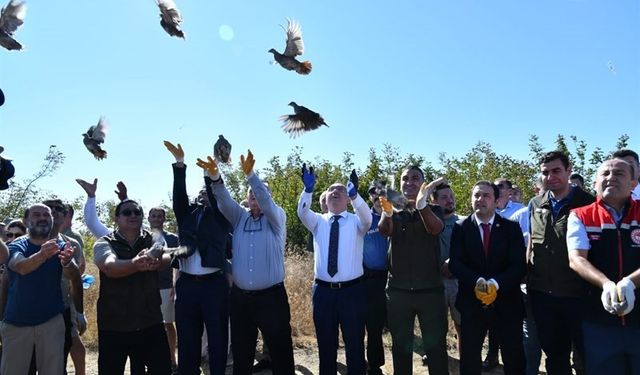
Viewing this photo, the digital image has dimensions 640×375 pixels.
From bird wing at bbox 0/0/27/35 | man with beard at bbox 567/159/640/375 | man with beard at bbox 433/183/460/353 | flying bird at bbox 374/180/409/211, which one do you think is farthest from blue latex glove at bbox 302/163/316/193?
bird wing at bbox 0/0/27/35

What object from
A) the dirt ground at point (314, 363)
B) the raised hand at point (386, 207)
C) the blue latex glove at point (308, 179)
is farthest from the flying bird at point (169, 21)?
the dirt ground at point (314, 363)

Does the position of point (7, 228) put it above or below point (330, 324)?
above

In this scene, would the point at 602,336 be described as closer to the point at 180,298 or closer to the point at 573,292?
the point at 573,292

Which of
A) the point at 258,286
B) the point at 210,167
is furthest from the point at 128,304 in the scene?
the point at 210,167

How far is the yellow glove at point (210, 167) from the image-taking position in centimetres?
488

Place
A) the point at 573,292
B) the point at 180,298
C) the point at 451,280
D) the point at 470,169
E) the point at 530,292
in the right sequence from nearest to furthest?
the point at 573,292, the point at 530,292, the point at 180,298, the point at 451,280, the point at 470,169

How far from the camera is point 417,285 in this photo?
468 cm

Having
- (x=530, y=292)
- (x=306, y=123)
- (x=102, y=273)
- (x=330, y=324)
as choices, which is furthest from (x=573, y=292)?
(x=102, y=273)

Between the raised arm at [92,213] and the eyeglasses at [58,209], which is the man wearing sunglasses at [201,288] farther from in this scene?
the eyeglasses at [58,209]

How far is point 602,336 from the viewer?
335 centimetres

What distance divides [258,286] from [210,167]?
1278 mm

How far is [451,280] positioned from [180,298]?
312 centimetres

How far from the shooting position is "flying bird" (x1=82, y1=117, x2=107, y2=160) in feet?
19.5

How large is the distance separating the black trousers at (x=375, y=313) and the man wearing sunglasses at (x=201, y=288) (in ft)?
5.34
